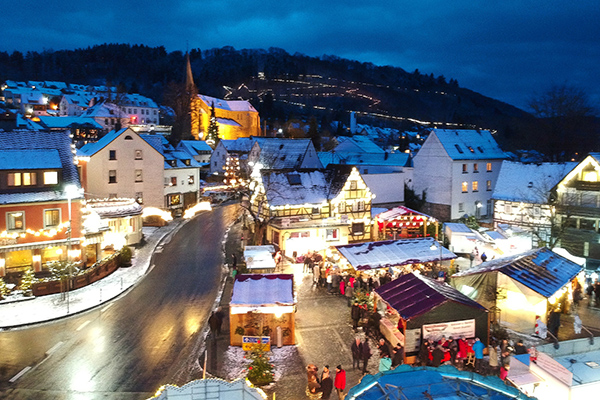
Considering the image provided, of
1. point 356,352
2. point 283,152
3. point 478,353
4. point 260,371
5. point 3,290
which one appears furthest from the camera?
point 283,152

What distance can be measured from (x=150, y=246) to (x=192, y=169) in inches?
696

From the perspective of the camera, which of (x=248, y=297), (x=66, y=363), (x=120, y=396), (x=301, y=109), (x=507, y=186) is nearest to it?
(x=120, y=396)

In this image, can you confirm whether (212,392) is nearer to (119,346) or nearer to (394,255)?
(119,346)

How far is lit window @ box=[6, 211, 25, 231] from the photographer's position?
87.6 feet

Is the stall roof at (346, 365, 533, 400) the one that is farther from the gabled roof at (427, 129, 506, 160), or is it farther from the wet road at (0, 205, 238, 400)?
the gabled roof at (427, 129, 506, 160)

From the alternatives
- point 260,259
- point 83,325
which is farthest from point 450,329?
point 83,325

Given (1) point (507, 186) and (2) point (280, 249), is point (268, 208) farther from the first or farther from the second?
(1) point (507, 186)

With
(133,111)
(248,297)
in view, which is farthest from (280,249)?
(133,111)

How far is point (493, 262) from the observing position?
22781mm

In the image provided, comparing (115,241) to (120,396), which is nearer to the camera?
(120,396)

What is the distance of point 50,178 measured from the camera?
28391 millimetres

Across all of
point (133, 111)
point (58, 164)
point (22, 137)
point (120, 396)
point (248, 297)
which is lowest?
point (120, 396)

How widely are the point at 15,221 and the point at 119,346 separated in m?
14.2

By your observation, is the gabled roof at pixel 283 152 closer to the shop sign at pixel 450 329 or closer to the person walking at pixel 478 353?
the shop sign at pixel 450 329
